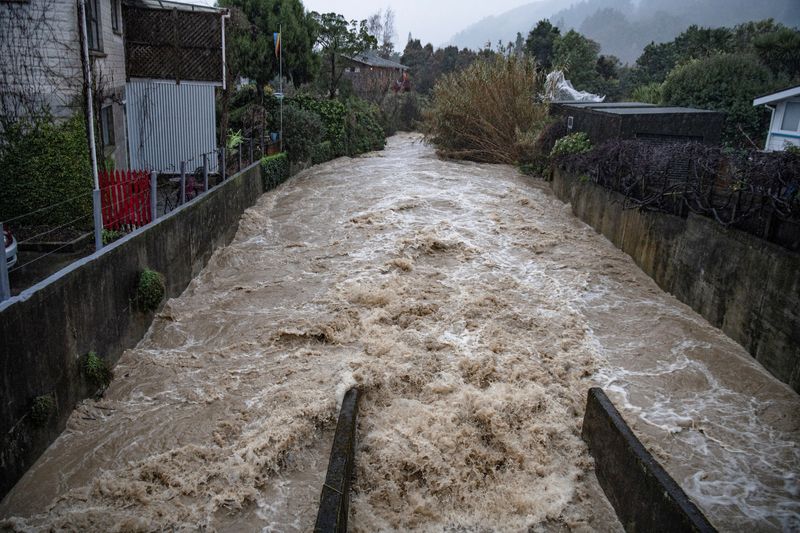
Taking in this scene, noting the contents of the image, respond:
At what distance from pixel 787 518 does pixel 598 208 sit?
36.3ft

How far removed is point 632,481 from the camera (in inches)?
220

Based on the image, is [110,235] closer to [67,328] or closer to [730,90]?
[67,328]

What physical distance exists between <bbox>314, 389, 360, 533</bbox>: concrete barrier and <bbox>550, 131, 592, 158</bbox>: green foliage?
15.7 metres

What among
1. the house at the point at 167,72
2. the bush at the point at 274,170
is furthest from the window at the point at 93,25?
the bush at the point at 274,170

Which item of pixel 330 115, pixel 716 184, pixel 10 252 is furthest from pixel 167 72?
pixel 716 184

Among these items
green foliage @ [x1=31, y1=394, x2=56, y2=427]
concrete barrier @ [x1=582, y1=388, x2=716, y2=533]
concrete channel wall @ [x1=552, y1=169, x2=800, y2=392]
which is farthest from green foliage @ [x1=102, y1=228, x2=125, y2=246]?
concrete channel wall @ [x1=552, y1=169, x2=800, y2=392]

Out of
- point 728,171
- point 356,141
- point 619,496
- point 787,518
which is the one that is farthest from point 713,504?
point 356,141

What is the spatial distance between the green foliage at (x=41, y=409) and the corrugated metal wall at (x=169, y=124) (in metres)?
10.4

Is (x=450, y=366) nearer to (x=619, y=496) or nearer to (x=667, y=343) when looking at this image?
(x=619, y=496)

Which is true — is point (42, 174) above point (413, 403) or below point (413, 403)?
above

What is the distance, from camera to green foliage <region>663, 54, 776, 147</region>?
82.0 feet

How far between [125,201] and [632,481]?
8410mm

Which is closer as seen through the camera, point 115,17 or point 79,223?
point 79,223

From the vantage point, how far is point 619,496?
5.82 meters
